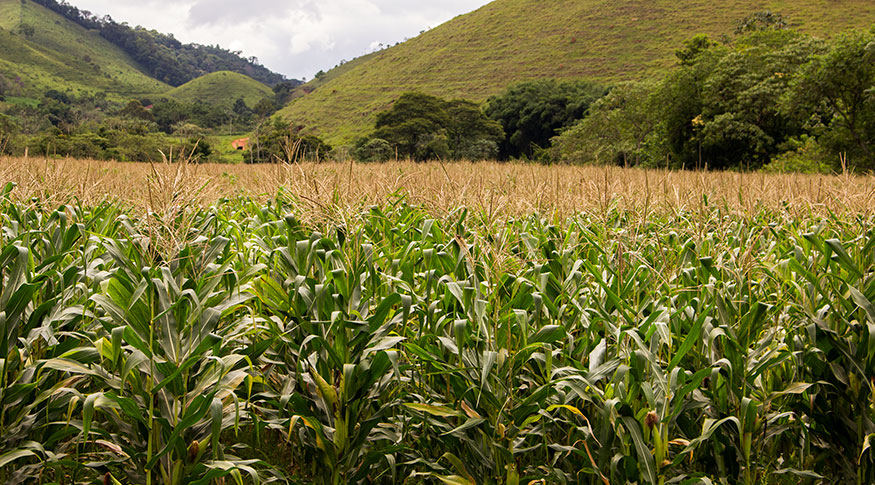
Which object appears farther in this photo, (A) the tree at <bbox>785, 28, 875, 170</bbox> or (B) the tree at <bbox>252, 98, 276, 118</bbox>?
(B) the tree at <bbox>252, 98, 276, 118</bbox>

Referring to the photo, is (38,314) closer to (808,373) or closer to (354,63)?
(808,373)

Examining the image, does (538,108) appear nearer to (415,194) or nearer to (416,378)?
(415,194)

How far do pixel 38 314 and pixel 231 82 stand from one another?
140 m

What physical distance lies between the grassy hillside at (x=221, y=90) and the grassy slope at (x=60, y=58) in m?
6.58

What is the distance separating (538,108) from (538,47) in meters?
29.1

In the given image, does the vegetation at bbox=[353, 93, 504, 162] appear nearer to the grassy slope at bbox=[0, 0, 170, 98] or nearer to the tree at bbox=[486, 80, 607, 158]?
the tree at bbox=[486, 80, 607, 158]

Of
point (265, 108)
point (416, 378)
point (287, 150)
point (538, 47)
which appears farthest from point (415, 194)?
point (265, 108)

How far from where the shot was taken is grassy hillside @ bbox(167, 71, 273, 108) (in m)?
114

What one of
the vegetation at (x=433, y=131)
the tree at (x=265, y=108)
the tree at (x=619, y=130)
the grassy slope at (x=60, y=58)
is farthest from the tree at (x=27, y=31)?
the tree at (x=619, y=130)

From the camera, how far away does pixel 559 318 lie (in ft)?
9.73

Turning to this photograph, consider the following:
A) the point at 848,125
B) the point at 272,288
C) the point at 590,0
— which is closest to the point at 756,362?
the point at 272,288

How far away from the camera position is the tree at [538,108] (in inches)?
2363

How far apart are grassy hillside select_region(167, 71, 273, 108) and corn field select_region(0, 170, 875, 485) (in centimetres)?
11657

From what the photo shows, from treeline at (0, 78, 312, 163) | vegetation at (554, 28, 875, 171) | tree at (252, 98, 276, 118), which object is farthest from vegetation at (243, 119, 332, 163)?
tree at (252, 98, 276, 118)
